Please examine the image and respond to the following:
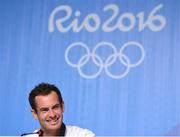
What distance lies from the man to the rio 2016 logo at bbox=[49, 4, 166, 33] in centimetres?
145

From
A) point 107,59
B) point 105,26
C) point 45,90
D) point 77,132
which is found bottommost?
point 77,132

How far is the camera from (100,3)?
124 inches

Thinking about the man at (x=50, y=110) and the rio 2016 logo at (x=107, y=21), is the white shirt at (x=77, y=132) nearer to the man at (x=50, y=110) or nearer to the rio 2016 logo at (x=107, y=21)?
the man at (x=50, y=110)

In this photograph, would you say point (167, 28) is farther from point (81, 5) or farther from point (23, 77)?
point (23, 77)

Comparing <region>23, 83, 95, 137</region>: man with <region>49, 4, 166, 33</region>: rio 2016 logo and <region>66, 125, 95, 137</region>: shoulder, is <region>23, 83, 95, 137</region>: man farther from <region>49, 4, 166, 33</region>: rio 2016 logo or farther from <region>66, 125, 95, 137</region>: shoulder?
<region>49, 4, 166, 33</region>: rio 2016 logo

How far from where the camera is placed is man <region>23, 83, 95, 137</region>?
1.69m

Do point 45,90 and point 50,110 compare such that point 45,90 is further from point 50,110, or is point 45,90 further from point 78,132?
point 78,132

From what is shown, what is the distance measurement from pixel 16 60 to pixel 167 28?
3.66 feet

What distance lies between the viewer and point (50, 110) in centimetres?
170

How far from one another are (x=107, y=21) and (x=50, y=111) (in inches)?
59.6

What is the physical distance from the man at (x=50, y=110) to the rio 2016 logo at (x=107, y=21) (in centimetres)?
145

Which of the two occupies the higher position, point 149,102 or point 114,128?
point 149,102

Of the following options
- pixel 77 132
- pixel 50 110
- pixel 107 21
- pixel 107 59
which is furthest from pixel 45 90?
pixel 107 21

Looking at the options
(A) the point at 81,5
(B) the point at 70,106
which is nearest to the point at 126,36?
(A) the point at 81,5
